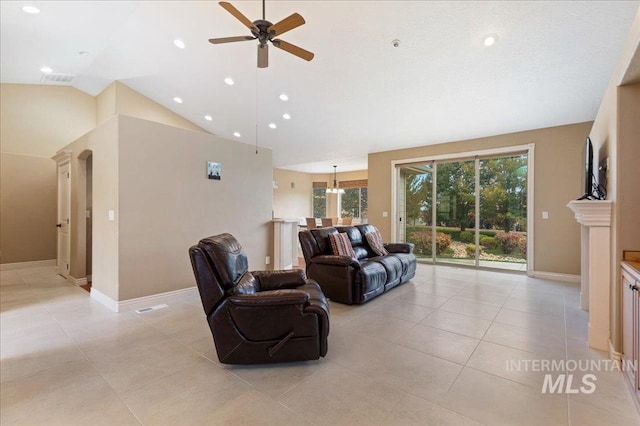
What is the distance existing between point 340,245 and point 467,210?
11.7 feet

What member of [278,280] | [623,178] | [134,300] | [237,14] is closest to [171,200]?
[134,300]

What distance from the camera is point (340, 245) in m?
4.11

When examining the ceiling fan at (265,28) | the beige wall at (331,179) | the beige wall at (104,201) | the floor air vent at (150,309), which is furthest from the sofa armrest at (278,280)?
the beige wall at (331,179)

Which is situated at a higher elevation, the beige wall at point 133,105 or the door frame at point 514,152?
the beige wall at point 133,105

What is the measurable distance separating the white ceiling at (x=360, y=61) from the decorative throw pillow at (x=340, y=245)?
→ 8.45 feet

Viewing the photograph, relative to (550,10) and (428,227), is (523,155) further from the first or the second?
(550,10)

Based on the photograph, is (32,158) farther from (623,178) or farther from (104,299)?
(623,178)

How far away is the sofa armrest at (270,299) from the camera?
6.98 feet

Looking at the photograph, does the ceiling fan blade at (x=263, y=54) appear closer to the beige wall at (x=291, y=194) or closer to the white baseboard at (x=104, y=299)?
the white baseboard at (x=104, y=299)

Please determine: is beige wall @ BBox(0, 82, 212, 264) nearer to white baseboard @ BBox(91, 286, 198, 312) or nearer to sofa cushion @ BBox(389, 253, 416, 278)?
white baseboard @ BBox(91, 286, 198, 312)

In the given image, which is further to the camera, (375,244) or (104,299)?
(375,244)

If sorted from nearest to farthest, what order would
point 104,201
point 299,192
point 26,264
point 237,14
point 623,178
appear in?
point 623,178
point 237,14
point 104,201
point 26,264
point 299,192

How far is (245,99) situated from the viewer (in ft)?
19.0

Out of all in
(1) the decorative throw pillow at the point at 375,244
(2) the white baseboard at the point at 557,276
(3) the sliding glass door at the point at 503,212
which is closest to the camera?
(1) the decorative throw pillow at the point at 375,244
